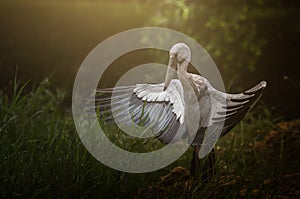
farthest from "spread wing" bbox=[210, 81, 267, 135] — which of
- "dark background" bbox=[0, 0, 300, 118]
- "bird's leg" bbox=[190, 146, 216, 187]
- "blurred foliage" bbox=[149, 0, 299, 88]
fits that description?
"blurred foliage" bbox=[149, 0, 299, 88]

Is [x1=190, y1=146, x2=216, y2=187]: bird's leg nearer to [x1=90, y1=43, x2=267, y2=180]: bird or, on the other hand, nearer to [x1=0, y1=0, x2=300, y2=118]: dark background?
[x1=90, y1=43, x2=267, y2=180]: bird

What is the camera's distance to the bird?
93.0 inches

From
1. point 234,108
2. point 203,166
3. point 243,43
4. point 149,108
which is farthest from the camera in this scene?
point 243,43

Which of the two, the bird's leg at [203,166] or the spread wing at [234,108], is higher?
the spread wing at [234,108]

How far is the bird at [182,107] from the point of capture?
7.75 ft

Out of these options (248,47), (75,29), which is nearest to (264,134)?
(248,47)

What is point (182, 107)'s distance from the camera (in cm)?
242

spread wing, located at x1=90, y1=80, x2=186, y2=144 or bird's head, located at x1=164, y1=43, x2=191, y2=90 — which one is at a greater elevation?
bird's head, located at x1=164, y1=43, x2=191, y2=90

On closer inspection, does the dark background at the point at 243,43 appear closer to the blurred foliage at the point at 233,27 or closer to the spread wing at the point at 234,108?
the blurred foliage at the point at 233,27

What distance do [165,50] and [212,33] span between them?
0.68 meters

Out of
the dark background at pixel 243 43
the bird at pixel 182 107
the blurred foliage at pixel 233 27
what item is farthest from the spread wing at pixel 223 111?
the blurred foliage at pixel 233 27

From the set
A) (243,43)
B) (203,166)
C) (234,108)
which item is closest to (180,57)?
(234,108)

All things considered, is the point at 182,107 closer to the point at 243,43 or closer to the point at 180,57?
the point at 180,57

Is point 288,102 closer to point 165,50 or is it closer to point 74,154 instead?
point 165,50
